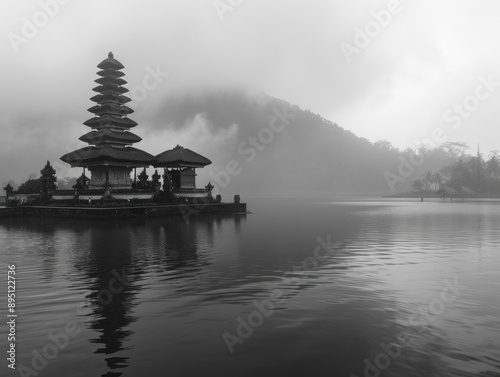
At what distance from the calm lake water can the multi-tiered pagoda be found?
1262 inches

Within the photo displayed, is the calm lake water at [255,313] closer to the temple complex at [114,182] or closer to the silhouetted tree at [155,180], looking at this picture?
the temple complex at [114,182]

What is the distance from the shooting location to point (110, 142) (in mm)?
54531

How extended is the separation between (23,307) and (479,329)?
10.4m

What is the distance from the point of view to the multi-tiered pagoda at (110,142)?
50250mm

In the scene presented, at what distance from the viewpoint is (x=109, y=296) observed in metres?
11.2

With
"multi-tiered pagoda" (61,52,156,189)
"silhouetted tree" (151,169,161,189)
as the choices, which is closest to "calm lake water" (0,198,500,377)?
"multi-tiered pagoda" (61,52,156,189)

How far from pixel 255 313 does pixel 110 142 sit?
4931cm

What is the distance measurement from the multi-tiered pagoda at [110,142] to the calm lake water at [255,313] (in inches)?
1262

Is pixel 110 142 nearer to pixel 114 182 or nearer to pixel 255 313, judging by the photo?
pixel 114 182

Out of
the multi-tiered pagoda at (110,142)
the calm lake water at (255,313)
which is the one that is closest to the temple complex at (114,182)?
the multi-tiered pagoda at (110,142)

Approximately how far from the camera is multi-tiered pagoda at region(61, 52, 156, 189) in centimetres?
5025

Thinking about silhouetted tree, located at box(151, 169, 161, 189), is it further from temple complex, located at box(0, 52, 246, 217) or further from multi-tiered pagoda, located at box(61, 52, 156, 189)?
multi-tiered pagoda, located at box(61, 52, 156, 189)

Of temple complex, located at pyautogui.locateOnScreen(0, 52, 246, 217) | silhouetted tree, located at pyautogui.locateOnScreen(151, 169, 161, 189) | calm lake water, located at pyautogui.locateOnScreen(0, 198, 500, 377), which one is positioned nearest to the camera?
calm lake water, located at pyautogui.locateOnScreen(0, 198, 500, 377)

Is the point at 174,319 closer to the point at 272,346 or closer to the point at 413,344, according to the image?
the point at 272,346
